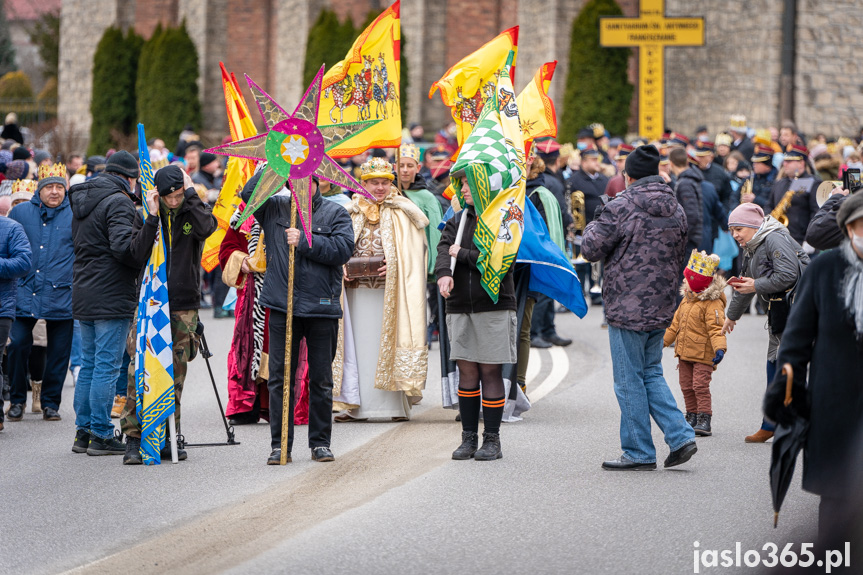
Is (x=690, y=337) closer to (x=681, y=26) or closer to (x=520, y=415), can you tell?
(x=520, y=415)

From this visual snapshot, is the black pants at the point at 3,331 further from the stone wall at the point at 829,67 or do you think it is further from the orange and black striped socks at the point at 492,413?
the stone wall at the point at 829,67

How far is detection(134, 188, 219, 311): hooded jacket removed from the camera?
830 centimetres

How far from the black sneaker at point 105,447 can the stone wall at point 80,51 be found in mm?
34022

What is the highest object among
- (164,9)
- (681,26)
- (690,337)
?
(164,9)

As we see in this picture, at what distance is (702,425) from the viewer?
910 cm

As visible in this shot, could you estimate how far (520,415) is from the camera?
9.88 metres

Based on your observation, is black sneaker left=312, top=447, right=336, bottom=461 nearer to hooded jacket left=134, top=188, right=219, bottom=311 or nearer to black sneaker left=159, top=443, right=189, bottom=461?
black sneaker left=159, top=443, right=189, bottom=461

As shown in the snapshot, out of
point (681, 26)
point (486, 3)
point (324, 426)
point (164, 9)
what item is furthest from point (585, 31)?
point (324, 426)

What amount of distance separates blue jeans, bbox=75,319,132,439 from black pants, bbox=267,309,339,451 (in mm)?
→ 1198

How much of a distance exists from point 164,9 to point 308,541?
122 ft

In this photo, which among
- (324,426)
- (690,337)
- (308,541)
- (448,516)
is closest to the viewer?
(308,541)

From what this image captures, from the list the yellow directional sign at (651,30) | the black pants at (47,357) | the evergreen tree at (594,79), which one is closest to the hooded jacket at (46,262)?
the black pants at (47,357)

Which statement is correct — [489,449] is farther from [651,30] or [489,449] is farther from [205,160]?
[651,30]

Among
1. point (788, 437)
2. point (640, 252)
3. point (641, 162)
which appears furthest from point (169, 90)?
point (788, 437)
